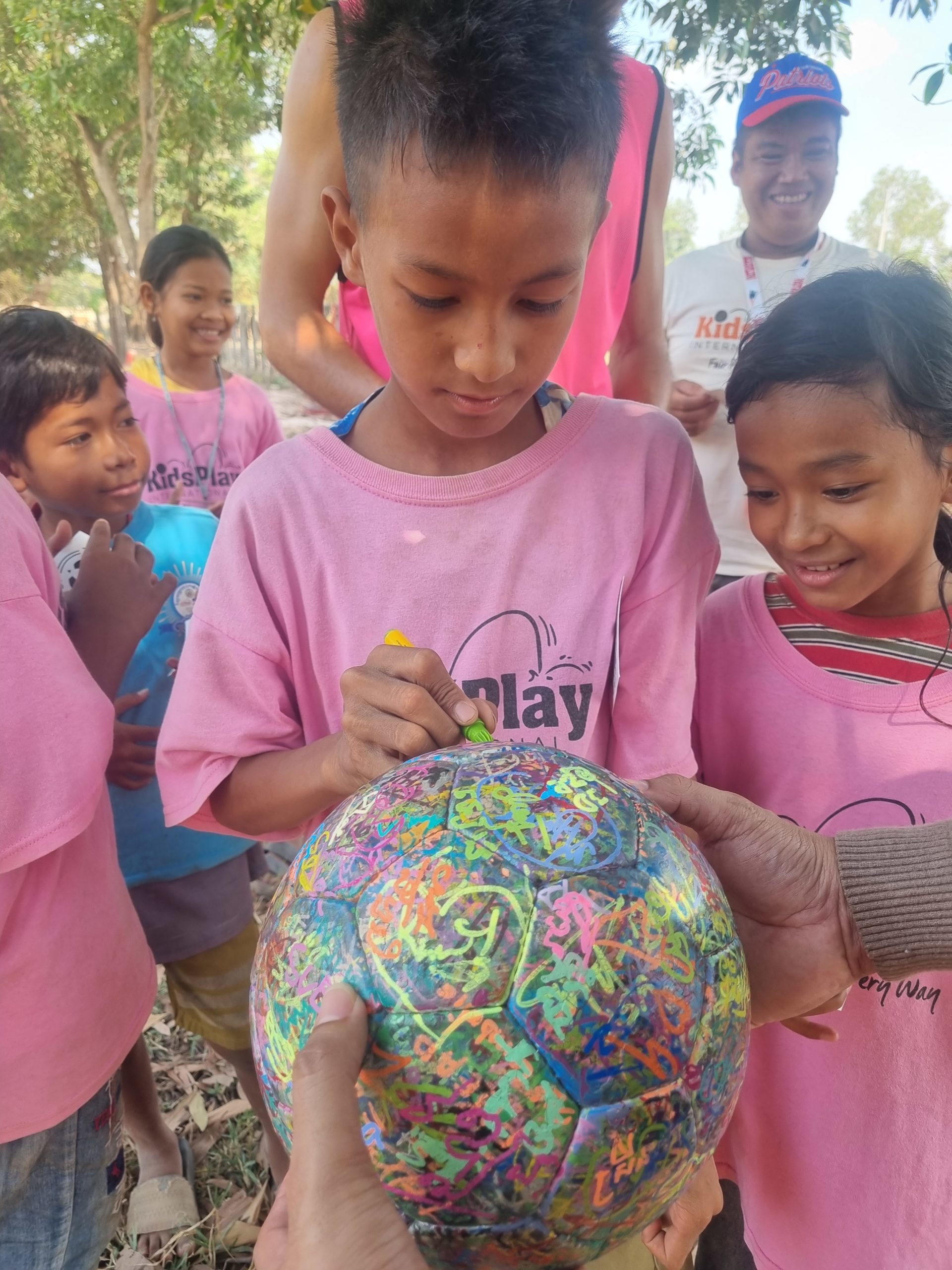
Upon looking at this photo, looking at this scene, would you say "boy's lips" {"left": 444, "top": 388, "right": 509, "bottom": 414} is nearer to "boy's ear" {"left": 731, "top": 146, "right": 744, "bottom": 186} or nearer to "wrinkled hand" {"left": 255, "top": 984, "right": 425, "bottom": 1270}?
"wrinkled hand" {"left": 255, "top": 984, "right": 425, "bottom": 1270}

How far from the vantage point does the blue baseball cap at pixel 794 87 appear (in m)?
4.07

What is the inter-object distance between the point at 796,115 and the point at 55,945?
4.62 m

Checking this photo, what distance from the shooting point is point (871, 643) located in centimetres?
199

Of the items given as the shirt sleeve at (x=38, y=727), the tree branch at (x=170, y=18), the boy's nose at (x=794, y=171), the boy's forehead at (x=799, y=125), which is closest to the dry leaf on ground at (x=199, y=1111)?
the shirt sleeve at (x=38, y=727)

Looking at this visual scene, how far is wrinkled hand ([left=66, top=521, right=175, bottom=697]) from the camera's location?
101 inches

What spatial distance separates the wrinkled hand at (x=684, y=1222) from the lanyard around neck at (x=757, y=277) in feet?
12.1

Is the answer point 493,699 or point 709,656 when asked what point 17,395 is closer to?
point 493,699

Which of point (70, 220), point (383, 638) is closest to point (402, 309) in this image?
point (383, 638)

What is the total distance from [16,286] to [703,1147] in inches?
1094

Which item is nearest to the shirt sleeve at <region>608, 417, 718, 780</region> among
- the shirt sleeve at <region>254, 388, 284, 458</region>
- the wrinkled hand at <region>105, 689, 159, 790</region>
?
the wrinkled hand at <region>105, 689, 159, 790</region>

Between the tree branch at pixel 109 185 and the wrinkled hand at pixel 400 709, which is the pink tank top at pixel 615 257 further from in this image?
the tree branch at pixel 109 185

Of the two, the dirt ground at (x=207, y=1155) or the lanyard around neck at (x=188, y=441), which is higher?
the lanyard around neck at (x=188, y=441)

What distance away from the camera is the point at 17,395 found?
283 cm

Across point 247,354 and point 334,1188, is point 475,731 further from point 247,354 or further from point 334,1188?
point 247,354
